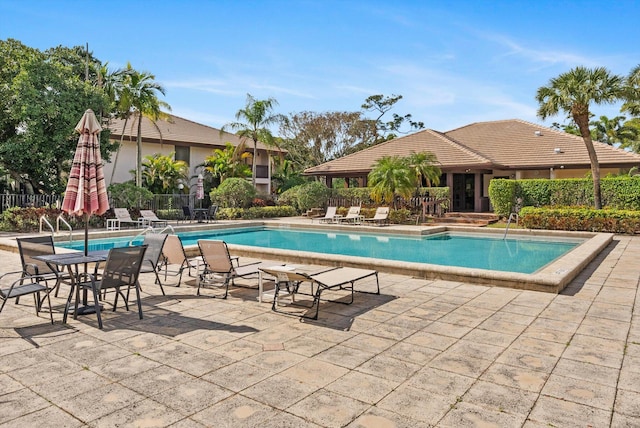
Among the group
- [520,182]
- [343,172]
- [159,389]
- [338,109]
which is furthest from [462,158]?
[159,389]

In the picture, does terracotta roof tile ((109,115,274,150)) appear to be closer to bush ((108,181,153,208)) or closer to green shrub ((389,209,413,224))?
bush ((108,181,153,208))

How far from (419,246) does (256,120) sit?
1689cm

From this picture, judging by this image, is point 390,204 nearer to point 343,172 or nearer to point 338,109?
point 343,172

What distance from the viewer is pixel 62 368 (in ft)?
13.5

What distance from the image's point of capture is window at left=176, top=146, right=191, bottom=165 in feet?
105

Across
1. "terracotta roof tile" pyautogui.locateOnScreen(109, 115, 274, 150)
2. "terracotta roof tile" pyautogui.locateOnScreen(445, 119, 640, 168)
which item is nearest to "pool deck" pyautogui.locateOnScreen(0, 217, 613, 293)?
"terracotta roof tile" pyautogui.locateOnScreen(445, 119, 640, 168)

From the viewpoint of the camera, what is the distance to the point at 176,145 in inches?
1244

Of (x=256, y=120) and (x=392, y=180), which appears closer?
(x=392, y=180)

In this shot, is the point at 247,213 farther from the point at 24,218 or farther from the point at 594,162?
the point at 594,162

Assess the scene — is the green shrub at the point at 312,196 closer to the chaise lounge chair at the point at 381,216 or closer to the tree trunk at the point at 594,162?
the chaise lounge chair at the point at 381,216

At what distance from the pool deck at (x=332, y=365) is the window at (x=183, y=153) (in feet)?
87.5

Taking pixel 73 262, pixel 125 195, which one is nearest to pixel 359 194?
pixel 125 195

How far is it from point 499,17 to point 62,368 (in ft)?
49.8

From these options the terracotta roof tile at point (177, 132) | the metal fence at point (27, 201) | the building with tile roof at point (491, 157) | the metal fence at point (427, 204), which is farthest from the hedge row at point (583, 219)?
the terracotta roof tile at point (177, 132)
